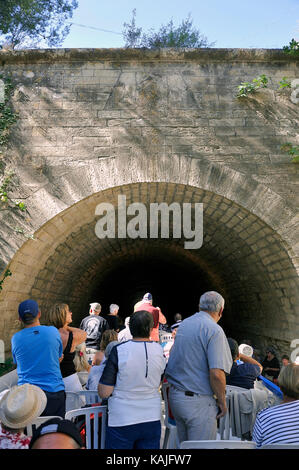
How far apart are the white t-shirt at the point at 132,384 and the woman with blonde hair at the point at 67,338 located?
1157mm

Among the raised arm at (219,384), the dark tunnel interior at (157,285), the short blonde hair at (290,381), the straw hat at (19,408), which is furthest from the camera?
the dark tunnel interior at (157,285)

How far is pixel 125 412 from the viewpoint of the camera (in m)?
2.79

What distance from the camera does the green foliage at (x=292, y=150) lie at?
6195 millimetres

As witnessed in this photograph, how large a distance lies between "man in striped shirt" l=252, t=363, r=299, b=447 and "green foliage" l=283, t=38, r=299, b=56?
5427 mm

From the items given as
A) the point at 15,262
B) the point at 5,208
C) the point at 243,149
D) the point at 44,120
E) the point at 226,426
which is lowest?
the point at 226,426

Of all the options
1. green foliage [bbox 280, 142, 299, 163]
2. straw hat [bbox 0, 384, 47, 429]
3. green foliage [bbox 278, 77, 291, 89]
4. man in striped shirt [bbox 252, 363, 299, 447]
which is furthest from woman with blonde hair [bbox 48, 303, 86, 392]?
green foliage [bbox 278, 77, 291, 89]

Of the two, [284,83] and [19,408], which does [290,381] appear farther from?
[284,83]

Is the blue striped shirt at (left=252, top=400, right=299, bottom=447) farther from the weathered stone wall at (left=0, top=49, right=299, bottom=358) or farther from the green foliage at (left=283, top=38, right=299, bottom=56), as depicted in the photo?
the green foliage at (left=283, top=38, right=299, bottom=56)

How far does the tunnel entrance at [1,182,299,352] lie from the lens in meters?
6.41

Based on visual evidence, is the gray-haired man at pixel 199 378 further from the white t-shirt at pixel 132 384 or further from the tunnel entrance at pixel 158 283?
the tunnel entrance at pixel 158 283

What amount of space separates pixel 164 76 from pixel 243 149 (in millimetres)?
1758

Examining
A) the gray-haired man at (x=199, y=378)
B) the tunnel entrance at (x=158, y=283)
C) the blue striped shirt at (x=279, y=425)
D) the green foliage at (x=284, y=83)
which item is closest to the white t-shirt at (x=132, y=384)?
the gray-haired man at (x=199, y=378)
